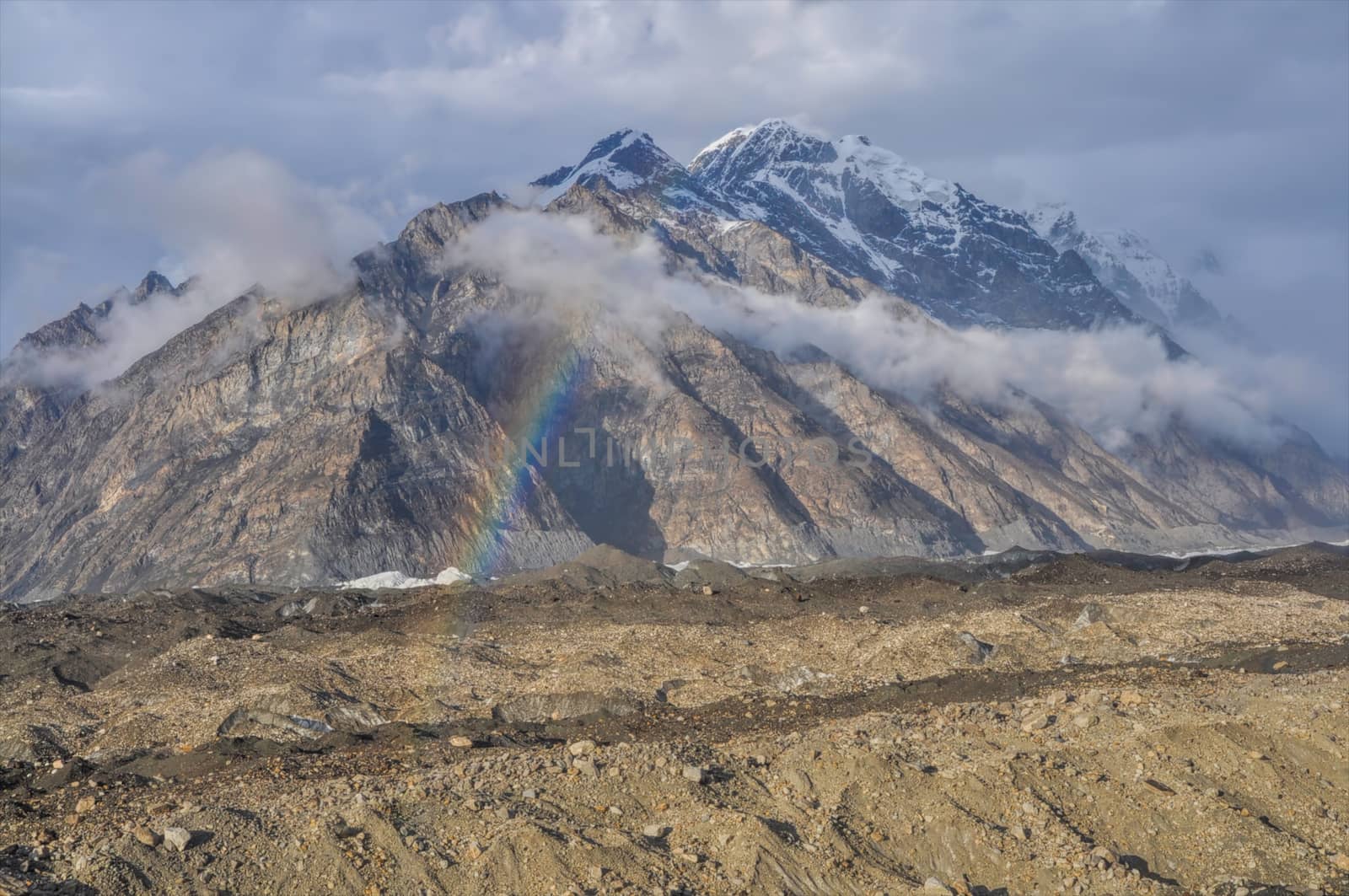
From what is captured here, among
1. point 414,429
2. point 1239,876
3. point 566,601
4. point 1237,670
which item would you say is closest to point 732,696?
point 1237,670

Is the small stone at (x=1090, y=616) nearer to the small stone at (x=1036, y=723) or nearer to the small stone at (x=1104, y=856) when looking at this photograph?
the small stone at (x=1036, y=723)

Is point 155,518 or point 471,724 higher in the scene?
point 471,724

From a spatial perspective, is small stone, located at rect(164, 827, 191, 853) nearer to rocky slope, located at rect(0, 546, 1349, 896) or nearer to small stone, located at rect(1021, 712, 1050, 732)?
rocky slope, located at rect(0, 546, 1349, 896)

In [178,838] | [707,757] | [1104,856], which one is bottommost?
[1104,856]

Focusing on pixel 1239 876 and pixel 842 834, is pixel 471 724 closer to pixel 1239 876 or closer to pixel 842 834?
pixel 842 834

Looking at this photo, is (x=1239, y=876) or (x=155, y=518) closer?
(x=1239, y=876)

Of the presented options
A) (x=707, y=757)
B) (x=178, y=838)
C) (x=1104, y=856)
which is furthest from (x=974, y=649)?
(x=178, y=838)

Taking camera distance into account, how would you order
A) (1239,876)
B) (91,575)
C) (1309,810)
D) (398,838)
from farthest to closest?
(91,575)
(1309,810)
(1239,876)
(398,838)

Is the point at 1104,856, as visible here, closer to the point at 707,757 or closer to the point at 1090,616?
the point at 707,757

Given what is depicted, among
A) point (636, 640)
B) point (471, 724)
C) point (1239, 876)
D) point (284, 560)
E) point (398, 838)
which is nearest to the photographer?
point (398, 838)
